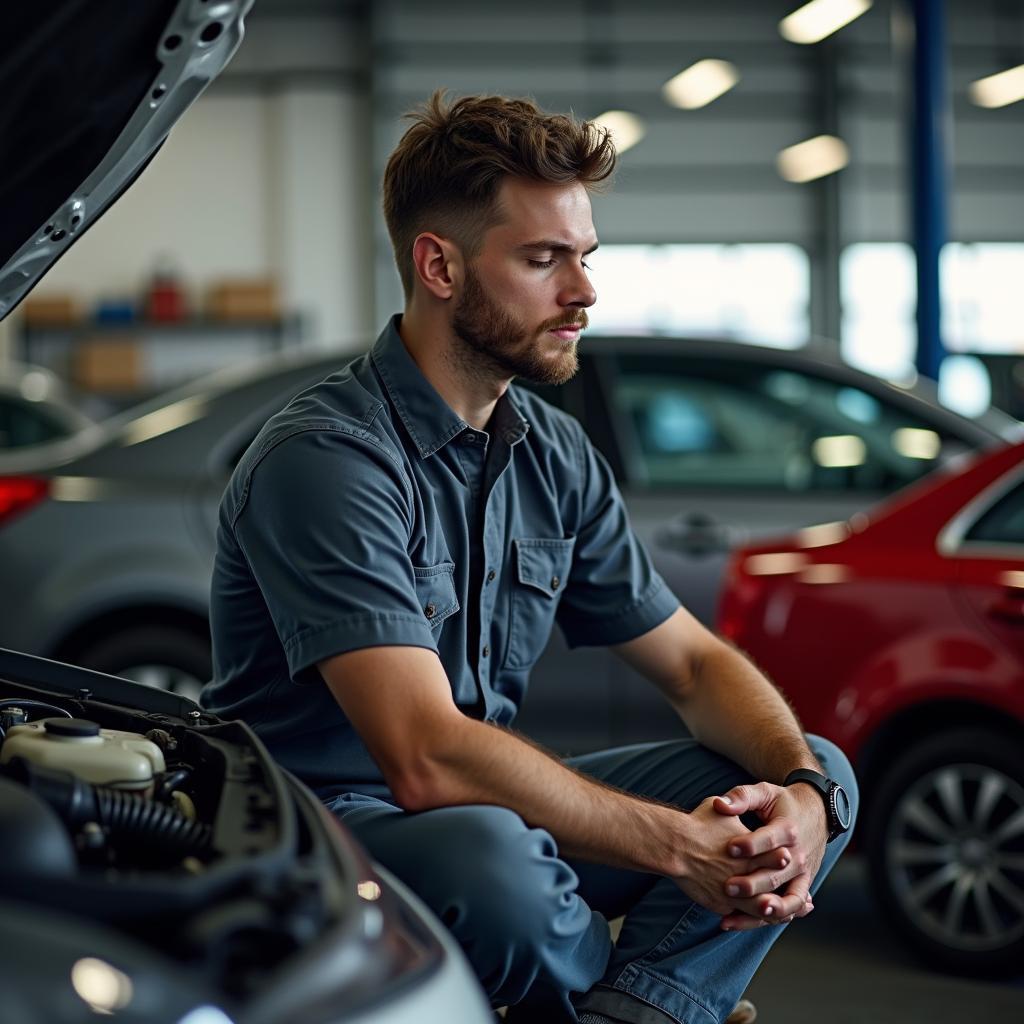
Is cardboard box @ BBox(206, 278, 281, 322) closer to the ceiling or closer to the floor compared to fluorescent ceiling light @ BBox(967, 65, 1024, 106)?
closer to the floor

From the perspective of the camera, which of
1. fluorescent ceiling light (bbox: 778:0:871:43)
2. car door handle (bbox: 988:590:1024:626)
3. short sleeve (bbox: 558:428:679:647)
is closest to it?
short sleeve (bbox: 558:428:679:647)

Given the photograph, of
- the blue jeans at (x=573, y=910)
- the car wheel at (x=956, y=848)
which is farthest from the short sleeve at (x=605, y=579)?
the car wheel at (x=956, y=848)

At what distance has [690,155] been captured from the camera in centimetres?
1658

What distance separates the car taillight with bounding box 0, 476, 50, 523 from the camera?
4449 millimetres

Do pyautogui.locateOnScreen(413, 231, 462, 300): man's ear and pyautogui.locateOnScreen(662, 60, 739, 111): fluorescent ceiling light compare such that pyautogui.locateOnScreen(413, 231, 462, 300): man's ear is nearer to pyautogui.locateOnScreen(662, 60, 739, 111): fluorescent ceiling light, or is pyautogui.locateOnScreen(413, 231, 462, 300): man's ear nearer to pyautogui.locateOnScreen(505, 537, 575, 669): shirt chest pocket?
pyautogui.locateOnScreen(505, 537, 575, 669): shirt chest pocket

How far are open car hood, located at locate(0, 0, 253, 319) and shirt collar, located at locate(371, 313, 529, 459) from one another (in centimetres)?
45

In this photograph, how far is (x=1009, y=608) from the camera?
3.39m

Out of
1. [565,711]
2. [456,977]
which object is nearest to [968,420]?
[565,711]

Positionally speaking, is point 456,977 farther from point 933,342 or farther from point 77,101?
point 933,342

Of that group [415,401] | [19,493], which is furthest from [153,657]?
[415,401]

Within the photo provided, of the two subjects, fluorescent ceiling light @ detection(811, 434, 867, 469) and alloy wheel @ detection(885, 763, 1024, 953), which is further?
fluorescent ceiling light @ detection(811, 434, 867, 469)

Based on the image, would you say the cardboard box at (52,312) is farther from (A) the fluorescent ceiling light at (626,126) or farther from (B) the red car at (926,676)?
(B) the red car at (926,676)

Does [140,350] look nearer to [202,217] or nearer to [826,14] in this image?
[202,217]

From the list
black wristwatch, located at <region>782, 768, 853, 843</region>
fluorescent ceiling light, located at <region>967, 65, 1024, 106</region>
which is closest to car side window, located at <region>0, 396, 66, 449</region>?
black wristwatch, located at <region>782, 768, 853, 843</region>
